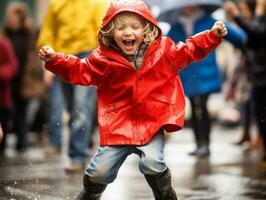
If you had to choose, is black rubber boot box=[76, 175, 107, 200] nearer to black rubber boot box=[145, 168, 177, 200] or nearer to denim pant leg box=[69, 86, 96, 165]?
black rubber boot box=[145, 168, 177, 200]

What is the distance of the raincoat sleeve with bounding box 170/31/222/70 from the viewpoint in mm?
6148

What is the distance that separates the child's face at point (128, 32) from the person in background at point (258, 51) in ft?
11.7

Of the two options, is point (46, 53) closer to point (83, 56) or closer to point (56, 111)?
point (83, 56)

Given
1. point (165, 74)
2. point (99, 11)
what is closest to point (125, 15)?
point (165, 74)

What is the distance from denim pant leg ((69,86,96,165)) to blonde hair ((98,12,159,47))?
9.68 feet

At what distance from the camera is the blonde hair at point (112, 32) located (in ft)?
20.4

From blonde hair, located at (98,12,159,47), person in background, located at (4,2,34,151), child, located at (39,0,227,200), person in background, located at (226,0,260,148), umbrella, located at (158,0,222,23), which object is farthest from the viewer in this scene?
person in background, located at (4,2,34,151)

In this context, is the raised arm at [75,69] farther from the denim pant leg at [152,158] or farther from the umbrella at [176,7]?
the umbrella at [176,7]

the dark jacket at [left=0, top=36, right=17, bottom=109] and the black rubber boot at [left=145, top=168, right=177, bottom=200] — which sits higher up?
the dark jacket at [left=0, top=36, right=17, bottom=109]

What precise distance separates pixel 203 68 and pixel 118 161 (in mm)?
4969

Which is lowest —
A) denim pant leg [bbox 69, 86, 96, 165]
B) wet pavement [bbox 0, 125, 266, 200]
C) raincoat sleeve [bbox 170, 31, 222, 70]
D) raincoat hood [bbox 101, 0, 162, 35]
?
wet pavement [bbox 0, 125, 266, 200]

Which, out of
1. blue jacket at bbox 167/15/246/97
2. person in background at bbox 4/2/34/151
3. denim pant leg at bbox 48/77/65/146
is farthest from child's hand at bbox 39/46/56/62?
person in background at bbox 4/2/34/151

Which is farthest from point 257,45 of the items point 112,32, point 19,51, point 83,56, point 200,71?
point 19,51

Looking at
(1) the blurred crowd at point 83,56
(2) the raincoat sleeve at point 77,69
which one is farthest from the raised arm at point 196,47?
(1) the blurred crowd at point 83,56
